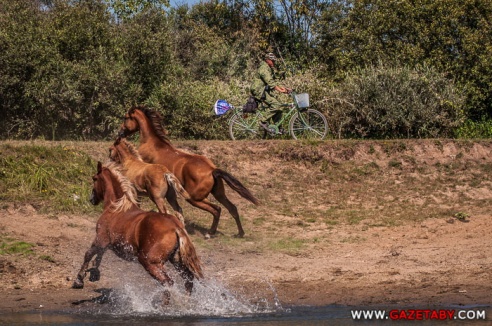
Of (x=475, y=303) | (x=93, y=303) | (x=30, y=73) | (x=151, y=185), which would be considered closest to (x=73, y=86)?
(x=30, y=73)

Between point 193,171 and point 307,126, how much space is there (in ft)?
20.5

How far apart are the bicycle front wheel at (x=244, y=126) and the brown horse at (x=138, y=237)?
909 centimetres

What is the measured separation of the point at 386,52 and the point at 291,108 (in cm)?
847

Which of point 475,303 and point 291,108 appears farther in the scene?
point 291,108

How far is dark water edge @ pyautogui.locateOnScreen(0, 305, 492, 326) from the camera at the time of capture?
9.08m

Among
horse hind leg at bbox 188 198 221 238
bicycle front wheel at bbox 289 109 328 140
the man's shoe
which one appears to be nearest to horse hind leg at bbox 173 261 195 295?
horse hind leg at bbox 188 198 221 238

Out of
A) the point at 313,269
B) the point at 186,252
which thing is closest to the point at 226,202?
the point at 313,269

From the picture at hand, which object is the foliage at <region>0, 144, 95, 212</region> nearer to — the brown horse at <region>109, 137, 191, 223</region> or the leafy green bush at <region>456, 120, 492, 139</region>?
the brown horse at <region>109, 137, 191, 223</region>

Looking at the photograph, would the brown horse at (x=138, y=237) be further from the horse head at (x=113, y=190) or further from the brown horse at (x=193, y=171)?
the brown horse at (x=193, y=171)

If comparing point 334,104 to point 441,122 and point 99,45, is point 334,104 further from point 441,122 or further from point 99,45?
point 99,45

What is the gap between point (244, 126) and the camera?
19547 millimetres

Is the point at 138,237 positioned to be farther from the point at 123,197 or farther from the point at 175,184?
the point at 175,184

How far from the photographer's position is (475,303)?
9914 millimetres

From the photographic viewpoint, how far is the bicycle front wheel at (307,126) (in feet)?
63.0
